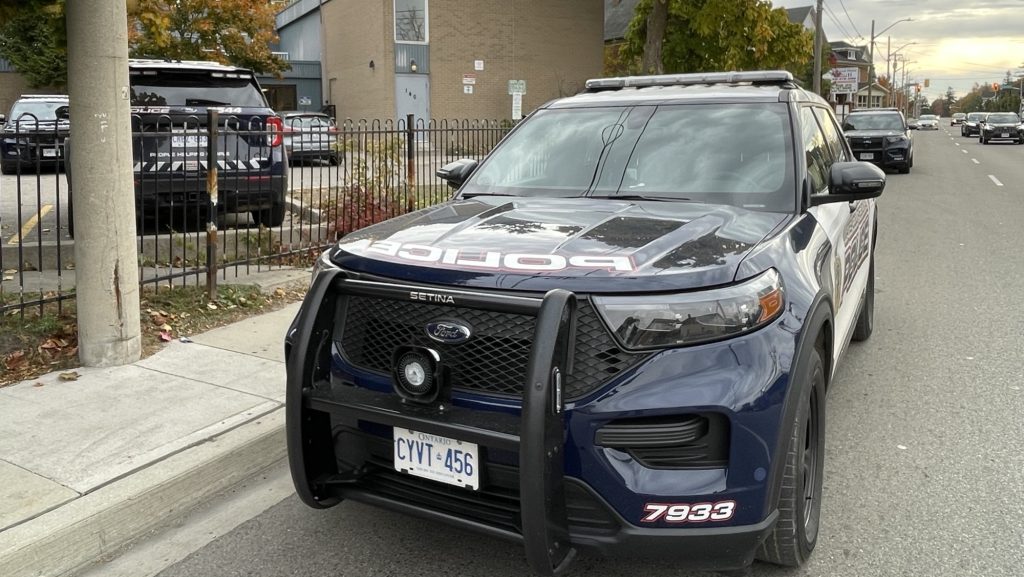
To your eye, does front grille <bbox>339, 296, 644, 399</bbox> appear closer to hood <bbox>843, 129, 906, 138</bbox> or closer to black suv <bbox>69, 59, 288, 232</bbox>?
black suv <bbox>69, 59, 288, 232</bbox>

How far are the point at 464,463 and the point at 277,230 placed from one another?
6291mm

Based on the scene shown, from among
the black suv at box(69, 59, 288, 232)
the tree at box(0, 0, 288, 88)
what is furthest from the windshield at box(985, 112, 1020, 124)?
the black suv at box(69, 59, 288, 232)

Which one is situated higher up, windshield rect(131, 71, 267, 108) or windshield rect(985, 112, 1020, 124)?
windshield rect(985, 112, 1020, 124)

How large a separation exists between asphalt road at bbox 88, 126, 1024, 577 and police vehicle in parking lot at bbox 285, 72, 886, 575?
0.43 m

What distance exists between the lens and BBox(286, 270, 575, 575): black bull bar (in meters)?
2.59

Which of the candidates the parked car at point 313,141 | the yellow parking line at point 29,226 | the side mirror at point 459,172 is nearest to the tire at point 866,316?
the side mirror at point 459,172

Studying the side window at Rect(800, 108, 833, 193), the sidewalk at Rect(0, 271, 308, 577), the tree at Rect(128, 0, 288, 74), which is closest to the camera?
the sidewalk at Rect(0, 271, 308, 577)

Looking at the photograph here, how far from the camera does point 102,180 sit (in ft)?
17.5

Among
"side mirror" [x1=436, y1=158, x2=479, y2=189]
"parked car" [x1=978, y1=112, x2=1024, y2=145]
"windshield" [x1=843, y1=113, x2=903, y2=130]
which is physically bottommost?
"side mirror" [x1=436, y1=158, x2=479, y2=189]

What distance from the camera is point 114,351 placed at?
546cm

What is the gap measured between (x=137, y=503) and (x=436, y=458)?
65.3 inches

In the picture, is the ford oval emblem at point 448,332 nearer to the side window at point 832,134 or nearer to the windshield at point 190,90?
the side window at point 832,134

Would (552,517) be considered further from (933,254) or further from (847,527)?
(933,254)

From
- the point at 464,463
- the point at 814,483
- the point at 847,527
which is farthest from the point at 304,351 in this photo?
the point at 847,527
